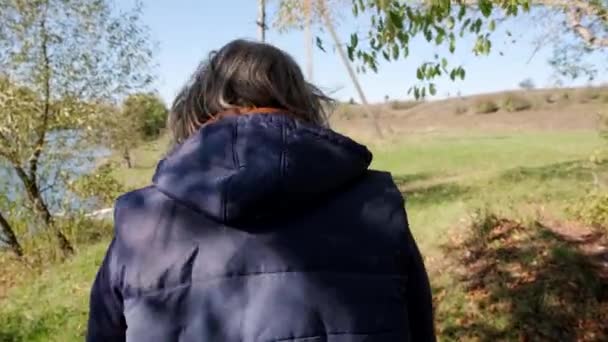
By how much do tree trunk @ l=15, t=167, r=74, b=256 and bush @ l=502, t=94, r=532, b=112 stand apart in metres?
29.1

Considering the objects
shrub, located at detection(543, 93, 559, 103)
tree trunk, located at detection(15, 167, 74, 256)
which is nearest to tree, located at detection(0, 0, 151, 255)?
Result: tree trunk, located at detection(15, 167, 74, 256)

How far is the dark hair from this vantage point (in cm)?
155

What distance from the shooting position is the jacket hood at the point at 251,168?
1.34m

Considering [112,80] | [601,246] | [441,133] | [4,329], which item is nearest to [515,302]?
[601,246]

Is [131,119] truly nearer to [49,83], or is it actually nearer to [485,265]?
[49,83]

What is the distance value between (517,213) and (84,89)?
700 cm

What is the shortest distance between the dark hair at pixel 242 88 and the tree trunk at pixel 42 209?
9929 mm

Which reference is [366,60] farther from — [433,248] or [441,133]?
[441,133]

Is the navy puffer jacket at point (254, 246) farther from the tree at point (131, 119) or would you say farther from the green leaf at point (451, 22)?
the tree at point (131, 119)

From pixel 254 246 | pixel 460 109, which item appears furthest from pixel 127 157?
pixel 460 109

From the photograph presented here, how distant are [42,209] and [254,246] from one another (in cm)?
1047

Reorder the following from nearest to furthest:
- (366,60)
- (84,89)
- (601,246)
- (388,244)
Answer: (388,244), (366,60), (601,246), (84,89)

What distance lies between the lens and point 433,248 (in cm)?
702

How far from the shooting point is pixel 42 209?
10875 mm
